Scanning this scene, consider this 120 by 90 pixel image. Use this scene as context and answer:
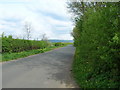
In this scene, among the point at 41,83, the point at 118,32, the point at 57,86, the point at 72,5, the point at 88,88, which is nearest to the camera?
the point at 118,32

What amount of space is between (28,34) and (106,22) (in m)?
38.7

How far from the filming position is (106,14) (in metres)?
4.16

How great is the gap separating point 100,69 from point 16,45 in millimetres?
16585

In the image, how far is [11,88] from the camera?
4879 millimetres

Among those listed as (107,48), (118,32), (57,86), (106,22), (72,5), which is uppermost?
(72,5)

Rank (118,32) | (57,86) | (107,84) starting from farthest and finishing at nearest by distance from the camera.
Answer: (57,86) < (107,84) < (118,32)

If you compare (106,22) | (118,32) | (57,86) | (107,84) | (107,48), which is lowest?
(57,86)

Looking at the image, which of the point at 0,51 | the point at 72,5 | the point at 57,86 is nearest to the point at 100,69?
the point at 57,86

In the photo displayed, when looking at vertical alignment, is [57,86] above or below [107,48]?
below

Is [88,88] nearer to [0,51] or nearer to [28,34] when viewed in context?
[0,51]

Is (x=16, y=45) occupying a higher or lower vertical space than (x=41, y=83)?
higher

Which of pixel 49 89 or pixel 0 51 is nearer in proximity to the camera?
pixel 49 89

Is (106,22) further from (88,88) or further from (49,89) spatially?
(49,89)

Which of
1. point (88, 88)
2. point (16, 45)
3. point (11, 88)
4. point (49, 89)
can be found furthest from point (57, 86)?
point (16, 45)
